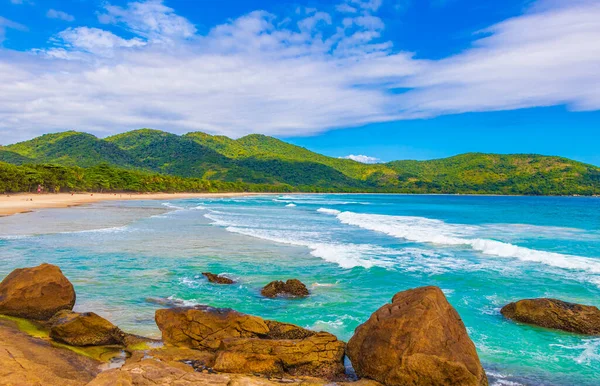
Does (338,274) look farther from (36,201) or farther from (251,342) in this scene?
(36,201)

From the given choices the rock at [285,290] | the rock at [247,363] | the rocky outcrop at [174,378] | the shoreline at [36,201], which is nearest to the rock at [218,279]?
the rock at [285,290]

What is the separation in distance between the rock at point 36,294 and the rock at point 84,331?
186cm

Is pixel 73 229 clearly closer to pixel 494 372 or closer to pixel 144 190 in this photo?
pixel 494 372

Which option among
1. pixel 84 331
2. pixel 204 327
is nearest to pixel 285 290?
pixel 204 327

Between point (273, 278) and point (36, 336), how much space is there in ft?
31.0

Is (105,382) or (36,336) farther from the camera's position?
(36,336)

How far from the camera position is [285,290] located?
15.0 m

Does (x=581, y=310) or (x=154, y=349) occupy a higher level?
(x=581, y=310)

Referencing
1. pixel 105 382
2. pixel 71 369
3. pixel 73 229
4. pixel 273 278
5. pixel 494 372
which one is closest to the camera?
pixel 105 382

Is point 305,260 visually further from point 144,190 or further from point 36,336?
point 144,190

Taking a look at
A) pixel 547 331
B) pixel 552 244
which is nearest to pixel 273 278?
pixel 547 331

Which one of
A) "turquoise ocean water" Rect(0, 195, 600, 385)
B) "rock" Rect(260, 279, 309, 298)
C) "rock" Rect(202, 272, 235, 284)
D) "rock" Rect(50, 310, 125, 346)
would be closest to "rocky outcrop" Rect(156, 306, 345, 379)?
"rock" Rect(50, 310, 125, 346)

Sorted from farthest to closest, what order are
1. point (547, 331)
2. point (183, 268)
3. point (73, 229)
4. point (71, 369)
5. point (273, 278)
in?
point (73, 229)
point (183, 268)
point (273, 278)
point (547, 331)
point (71, 369)

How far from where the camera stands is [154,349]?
9.42 meters
